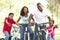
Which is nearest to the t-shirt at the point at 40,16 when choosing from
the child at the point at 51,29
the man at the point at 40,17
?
the man at the point at 40,17

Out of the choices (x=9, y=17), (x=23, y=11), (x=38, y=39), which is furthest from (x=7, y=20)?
(x=38, y=39)

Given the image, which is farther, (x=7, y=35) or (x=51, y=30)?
(x=51, y=30)

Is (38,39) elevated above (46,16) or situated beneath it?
situated beneath

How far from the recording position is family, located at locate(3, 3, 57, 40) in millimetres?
3543

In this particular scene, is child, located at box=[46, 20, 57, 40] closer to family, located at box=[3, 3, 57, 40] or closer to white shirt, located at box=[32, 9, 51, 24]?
family, located at box=[3, 3, 57, 40]

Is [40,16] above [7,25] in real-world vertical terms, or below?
above

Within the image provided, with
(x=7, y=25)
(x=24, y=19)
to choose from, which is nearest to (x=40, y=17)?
(x=24, y=19)

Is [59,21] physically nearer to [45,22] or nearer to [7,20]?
[45,22]

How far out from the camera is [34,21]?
3.61 meters

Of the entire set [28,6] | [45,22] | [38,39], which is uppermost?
[28,6]

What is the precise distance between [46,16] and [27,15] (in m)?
0.31

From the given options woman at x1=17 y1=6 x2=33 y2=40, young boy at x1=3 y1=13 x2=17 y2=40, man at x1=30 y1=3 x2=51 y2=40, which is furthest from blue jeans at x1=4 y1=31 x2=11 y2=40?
man at x1=30 y1=3 x2=51 y2=40

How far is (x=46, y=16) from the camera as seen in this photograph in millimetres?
3648

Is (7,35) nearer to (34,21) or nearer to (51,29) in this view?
(34,21)
